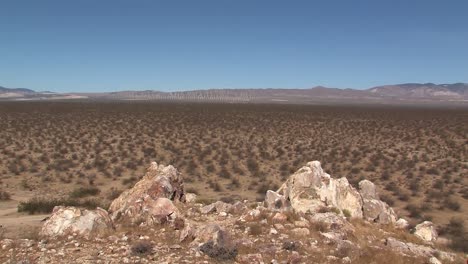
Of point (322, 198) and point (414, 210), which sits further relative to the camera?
point (414, 210)

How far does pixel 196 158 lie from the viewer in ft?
81.7

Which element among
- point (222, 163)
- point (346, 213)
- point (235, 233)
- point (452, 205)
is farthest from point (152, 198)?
point (222, 163)

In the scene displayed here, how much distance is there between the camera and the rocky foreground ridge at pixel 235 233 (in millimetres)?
7672

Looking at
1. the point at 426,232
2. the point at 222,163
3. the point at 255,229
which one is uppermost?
the point at 255,229

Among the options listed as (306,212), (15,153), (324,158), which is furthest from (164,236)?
(15,153)

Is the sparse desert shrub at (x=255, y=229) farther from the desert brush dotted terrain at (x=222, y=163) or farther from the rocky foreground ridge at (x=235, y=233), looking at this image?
the desert brush dotted terrain at (x=222, y=163)

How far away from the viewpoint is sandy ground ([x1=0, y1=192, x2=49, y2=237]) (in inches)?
351

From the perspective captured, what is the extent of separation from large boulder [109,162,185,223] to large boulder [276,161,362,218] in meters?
2.60

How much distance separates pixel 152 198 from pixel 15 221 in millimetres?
3293

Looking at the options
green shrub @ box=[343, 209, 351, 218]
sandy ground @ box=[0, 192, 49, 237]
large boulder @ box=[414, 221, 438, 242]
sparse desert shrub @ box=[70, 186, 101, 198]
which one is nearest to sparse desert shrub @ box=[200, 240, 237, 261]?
green shrub @ box=[343, 209, 351, 218]

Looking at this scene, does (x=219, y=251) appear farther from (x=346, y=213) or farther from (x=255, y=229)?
(x=346, y=213)

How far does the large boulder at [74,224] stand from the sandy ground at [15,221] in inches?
29.9

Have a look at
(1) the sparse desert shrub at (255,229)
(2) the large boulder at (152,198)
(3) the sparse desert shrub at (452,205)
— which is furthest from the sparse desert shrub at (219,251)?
(3) the sparse desert shrub at (452,205)

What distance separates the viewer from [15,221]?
10078mm
